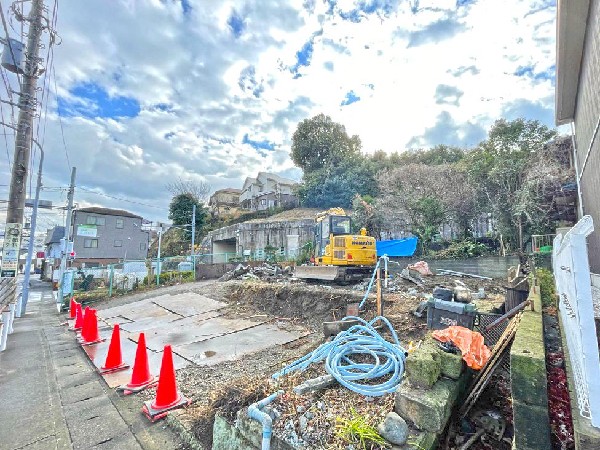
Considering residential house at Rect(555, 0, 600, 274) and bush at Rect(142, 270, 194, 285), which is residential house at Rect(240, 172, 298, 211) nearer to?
bush at Rect(142, 270, 194, 285)

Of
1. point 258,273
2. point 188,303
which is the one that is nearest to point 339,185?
point 258,273

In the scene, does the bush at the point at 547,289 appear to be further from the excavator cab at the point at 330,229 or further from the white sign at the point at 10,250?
the white sign at the point at 10,250

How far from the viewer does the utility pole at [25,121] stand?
948 cm

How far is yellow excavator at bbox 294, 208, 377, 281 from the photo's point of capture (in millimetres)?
10195

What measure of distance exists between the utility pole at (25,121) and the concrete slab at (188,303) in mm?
5219

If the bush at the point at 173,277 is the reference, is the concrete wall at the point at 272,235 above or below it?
above

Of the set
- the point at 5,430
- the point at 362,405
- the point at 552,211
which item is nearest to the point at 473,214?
the point at 552,211

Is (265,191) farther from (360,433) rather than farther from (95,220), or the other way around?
(360,433)

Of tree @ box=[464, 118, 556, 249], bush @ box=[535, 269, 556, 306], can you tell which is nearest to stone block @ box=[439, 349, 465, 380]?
bush @ box=[535, 269, 556, 306]

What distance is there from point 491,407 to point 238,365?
3397mm

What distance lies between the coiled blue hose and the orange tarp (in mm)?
471

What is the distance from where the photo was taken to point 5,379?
4590mm

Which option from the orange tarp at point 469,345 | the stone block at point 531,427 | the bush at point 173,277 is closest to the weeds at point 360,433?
the stone block at point 531,427

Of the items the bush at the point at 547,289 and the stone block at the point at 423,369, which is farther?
the bush at the point at 547,289
